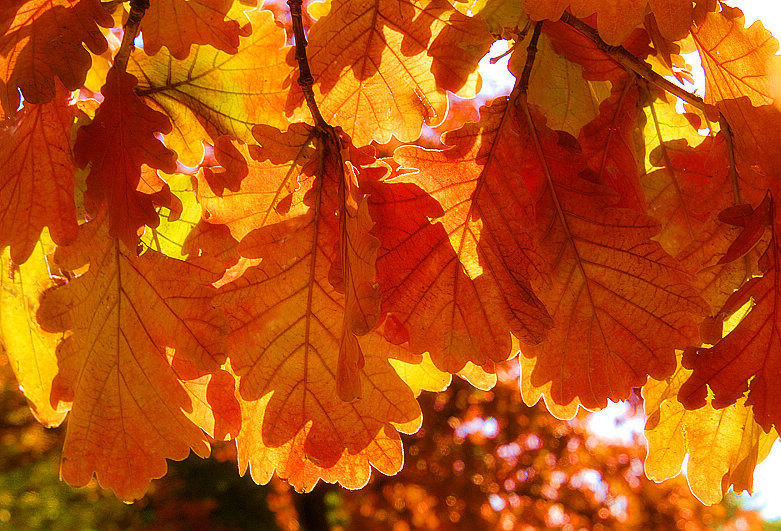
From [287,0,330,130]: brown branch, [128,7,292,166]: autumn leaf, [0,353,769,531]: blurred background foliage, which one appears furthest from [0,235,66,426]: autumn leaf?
[0,353,769,531]: blurred background foliage

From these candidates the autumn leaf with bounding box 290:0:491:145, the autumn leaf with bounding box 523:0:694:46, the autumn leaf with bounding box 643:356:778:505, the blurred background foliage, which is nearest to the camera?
the autumn leaf with bounding box 523:0:694:46

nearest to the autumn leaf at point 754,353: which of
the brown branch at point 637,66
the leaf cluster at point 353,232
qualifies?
the leaf cluster at point 353,232

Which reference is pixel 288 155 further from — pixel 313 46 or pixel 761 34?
pixel 761 34

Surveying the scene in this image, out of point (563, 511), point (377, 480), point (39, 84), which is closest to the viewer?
point (39, 84)

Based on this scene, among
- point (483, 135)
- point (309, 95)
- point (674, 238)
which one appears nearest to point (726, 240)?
point (674, 238)

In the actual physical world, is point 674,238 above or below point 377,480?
above

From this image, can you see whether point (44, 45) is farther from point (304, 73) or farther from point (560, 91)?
point (560, 91)

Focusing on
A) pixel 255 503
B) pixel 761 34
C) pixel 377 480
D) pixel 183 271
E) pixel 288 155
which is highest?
pixel 761 34

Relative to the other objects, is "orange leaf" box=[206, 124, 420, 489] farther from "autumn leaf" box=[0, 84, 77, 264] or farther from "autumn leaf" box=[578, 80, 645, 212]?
"autumn leaf" box=[578, 80, 645, 212]

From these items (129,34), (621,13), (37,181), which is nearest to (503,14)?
(621,13)
